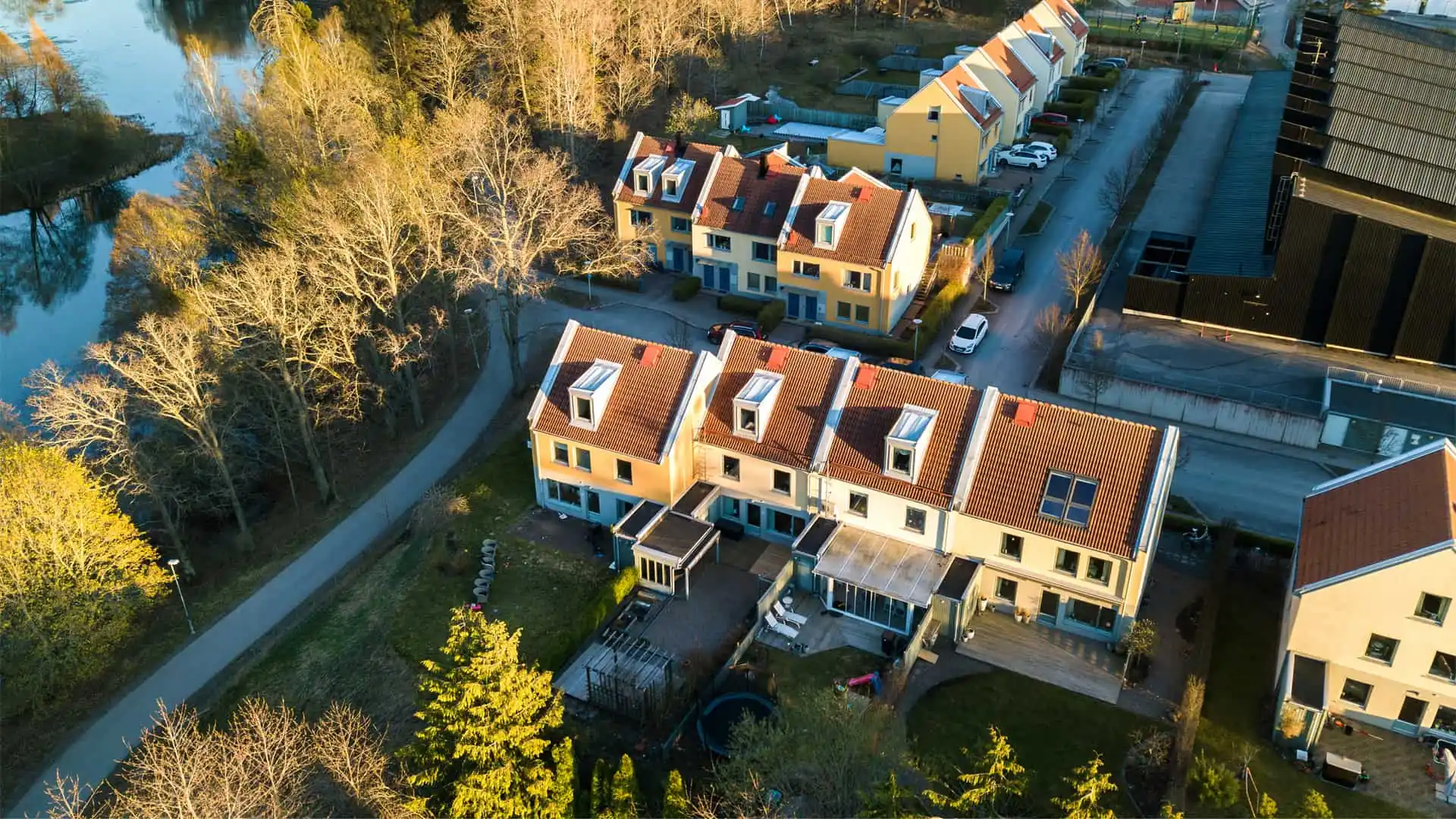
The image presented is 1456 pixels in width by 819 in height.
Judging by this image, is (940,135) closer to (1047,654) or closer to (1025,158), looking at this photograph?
(1025,158)

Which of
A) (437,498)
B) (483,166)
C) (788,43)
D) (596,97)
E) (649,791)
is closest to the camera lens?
(649,791)

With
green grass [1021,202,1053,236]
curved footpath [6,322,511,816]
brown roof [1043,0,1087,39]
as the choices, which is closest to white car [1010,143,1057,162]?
green grass [1021,202,1053,236]

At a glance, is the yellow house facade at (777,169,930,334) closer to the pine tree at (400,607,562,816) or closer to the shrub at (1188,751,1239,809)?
the shrub at (1188,751,1239,809)

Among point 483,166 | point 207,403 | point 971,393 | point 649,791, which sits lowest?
point 649,791

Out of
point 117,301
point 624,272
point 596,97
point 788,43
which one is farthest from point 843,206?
point 788,43

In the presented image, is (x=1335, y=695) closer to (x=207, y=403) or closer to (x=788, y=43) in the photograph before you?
(x=207, y=403)

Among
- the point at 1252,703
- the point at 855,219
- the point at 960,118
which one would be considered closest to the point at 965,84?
the point at 960,118

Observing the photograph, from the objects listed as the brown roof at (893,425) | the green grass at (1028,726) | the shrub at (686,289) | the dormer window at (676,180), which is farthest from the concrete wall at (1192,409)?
the dormer window at (676,180)
